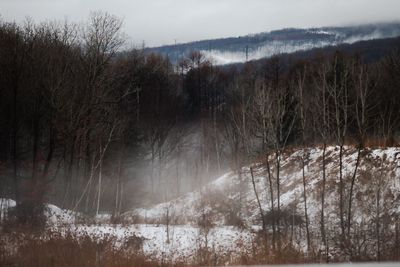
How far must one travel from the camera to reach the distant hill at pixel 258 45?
262 ft

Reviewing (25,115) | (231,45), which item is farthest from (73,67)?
(231,45)

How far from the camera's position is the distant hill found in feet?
262

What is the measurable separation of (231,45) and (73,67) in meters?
73.3

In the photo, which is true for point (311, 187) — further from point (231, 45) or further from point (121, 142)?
point (231, 45)

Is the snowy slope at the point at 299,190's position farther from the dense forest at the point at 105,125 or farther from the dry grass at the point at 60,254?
the dry grass at the point at 60,254

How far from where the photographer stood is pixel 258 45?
98625 mm

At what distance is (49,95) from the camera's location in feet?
103

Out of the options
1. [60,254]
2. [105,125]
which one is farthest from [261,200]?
[60,254]

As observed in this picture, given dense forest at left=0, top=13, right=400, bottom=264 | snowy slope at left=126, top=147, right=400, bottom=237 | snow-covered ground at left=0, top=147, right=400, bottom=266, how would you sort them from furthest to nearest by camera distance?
dense forest at left=0, top=13, right=400, bottom=264 < snowy slope at left=126, top=147, right=400, bottom=237 < snow-covered ground at left=0, top=147, right=400, bottom=266

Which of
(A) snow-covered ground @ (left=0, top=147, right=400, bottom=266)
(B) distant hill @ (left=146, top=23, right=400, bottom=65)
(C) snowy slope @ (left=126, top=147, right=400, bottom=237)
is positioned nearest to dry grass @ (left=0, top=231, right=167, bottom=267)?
(A) snow-covered ground @ (left=0, top=147, right=400, bottom=266)

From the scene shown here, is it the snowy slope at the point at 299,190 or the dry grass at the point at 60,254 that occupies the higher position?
the dry grass at the point at 60,254

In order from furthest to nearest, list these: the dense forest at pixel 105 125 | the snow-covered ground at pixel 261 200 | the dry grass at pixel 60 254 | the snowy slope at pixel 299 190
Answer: the dense forest at pixel 105 125 < the snowy slope at pixel 299 190 < the snow-covered ground at pixel 261 200 < the dry grass at pixel 60 254

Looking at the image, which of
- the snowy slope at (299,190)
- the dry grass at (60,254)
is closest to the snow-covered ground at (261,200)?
the snowy slope at (299,190)

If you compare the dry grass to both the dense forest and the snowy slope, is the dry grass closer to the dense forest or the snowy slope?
the dense forest
